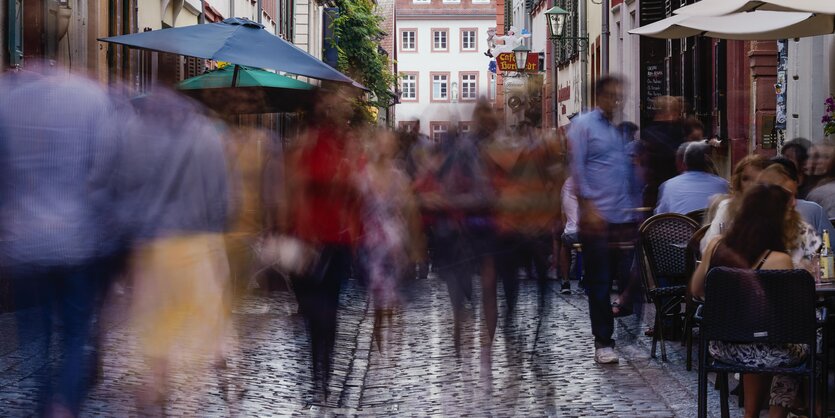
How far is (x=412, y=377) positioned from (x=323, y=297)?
5.42 feet

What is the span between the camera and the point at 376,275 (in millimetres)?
11109

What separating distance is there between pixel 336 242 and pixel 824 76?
8455mm

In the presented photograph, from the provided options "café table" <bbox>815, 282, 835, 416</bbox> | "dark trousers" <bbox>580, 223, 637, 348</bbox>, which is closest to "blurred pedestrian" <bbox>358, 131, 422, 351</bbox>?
"dark trousers" <bbox>580, 223, 637, 348</bbox>

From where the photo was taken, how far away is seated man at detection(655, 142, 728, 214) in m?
10.8

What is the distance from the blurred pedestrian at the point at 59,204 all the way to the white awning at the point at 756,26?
5.46m

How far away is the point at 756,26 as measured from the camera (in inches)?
424

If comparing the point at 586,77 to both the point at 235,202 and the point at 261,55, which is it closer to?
the point at 261,55

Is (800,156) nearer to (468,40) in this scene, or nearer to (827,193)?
(827,193)

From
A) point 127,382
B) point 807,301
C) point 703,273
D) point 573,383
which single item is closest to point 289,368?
point 127,382

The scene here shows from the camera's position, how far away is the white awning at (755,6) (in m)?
8.58

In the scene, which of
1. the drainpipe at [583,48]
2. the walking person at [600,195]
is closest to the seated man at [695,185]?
the walking person at [600,195]

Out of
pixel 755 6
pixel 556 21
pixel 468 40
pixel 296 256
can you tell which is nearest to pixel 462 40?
pixel 468 40

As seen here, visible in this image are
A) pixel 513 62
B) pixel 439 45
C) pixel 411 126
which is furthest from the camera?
pixel 439 45

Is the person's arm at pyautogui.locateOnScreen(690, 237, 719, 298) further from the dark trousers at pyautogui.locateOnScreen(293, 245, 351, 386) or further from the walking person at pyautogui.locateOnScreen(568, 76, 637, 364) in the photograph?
the walking person at pyautogui.locateOnScreen(568, 76, 637, 364)
